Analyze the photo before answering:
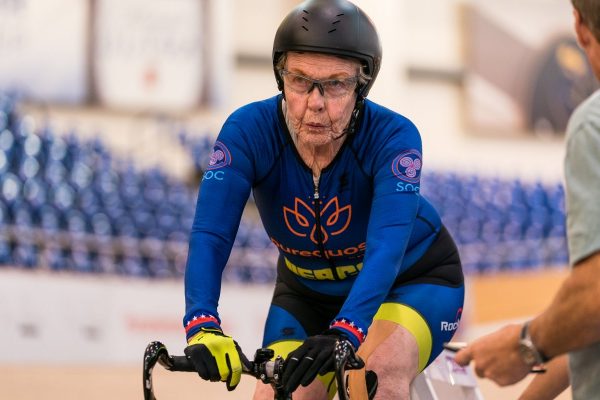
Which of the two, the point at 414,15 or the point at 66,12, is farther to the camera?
the point at 414,15

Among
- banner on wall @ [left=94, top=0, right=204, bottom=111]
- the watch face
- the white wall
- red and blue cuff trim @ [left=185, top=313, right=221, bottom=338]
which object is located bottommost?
the white wall

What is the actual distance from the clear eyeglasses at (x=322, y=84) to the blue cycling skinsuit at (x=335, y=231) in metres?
0.24

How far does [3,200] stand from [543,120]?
1141 cm

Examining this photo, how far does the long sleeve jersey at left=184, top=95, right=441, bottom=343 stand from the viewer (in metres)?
2.92

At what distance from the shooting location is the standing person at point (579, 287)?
1.66 meters

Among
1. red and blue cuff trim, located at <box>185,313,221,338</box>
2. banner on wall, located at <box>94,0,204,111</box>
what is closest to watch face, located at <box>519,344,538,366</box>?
red and blue cuff trim, located at <box>185,313,221,338</box>

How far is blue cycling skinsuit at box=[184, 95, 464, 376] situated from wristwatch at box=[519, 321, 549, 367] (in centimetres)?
97

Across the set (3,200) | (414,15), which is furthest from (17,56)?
(414,15)

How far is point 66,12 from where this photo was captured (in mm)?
13320

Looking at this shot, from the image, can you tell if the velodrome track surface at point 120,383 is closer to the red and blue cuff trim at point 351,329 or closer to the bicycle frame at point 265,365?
the red and blue cuff trim at point 351,329

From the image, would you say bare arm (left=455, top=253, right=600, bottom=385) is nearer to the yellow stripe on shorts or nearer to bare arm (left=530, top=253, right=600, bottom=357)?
bare arm (left=530, top=253, right=600, bottom=357)

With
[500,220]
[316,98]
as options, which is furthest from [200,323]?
[500,220]

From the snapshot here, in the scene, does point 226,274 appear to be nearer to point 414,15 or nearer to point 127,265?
point 127,265

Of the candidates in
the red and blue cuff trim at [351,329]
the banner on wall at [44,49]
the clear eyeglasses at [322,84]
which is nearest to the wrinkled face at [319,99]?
the clear eyeglasses at [322,84]
